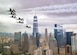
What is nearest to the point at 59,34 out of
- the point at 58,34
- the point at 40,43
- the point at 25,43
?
the point at 58,34

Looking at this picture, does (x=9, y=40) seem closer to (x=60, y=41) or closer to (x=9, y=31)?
(x=9, y=31)

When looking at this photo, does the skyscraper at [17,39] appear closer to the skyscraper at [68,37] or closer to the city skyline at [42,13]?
the city skyline at [42,13]

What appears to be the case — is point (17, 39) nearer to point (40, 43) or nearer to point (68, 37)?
point (40, 43)

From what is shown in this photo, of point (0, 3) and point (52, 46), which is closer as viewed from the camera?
point (52, 46)

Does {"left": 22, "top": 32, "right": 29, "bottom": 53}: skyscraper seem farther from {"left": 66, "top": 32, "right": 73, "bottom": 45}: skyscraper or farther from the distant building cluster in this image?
{"left": 66, "top": 32, "right": 73, "bottom": 45}: skyscraper

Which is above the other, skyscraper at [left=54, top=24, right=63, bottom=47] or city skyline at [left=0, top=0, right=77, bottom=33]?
city skyline at [left=0, top=0, right=77, bottom=33]

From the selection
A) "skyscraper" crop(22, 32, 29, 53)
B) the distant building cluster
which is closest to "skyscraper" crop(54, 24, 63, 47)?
the distant building cluster

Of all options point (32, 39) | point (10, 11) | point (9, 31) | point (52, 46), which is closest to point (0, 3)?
point (10, 11)
